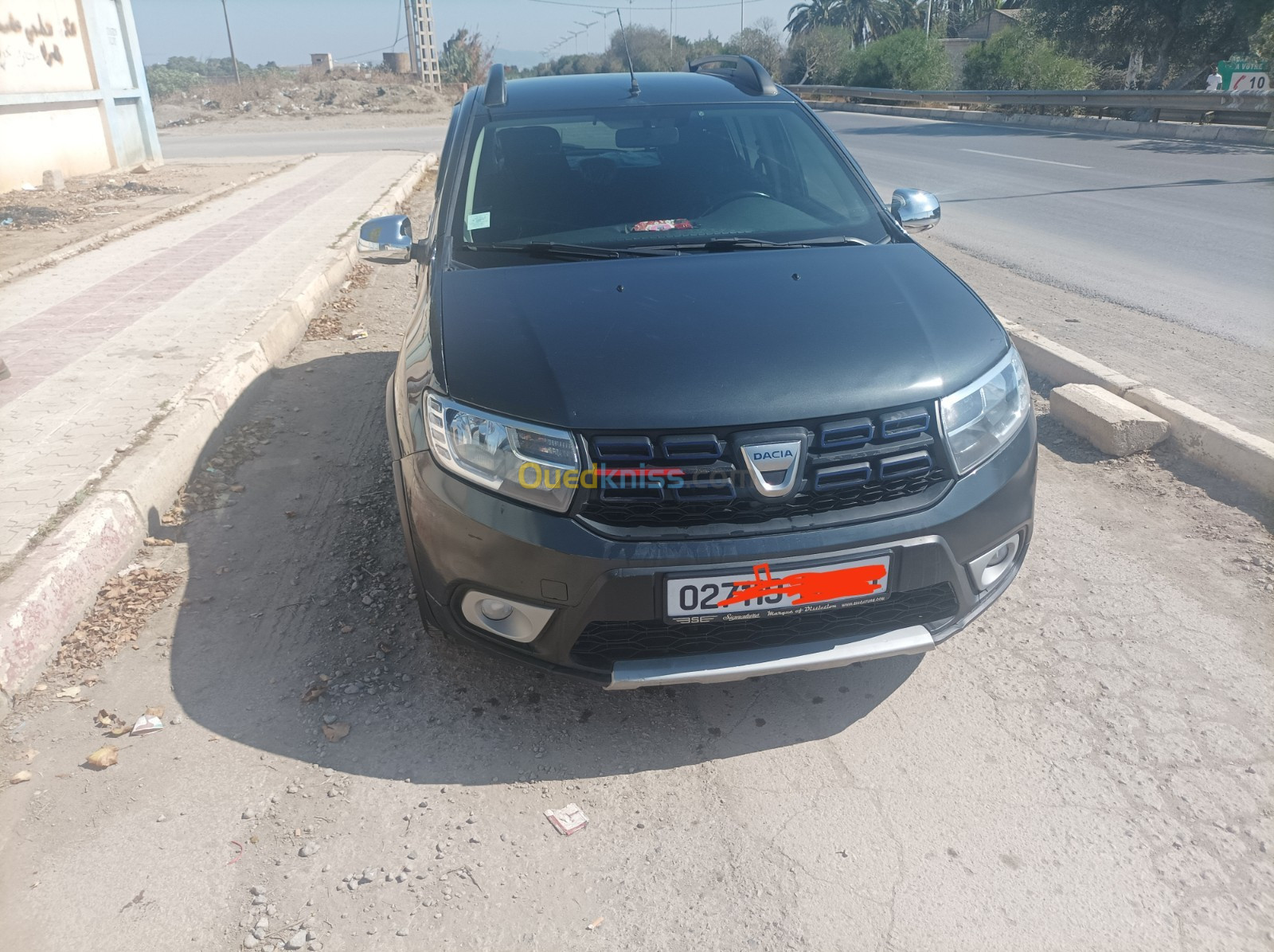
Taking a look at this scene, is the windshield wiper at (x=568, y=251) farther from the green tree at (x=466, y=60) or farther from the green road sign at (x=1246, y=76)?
the green tree at (x=466, y=60)

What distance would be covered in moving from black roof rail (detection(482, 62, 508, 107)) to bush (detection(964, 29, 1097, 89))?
3198 centimetres

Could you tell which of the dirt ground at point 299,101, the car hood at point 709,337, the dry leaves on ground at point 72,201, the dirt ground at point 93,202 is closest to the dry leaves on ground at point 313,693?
the car hood at point 709,337

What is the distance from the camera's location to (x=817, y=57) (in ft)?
159

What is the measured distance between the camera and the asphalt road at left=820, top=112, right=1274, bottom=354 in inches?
273

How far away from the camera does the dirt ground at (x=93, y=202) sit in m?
10.2

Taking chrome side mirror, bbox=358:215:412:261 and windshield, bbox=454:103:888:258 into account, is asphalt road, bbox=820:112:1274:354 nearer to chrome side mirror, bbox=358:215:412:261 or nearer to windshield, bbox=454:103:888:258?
windshield, bbox=454:103:888:258

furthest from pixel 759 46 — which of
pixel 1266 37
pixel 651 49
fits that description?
pixel 1266 37

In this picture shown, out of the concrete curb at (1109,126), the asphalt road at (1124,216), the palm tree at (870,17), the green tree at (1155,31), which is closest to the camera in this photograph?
the asphalt road at (1124,216)

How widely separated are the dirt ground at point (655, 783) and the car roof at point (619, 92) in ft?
6.49

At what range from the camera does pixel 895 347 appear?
2.55m

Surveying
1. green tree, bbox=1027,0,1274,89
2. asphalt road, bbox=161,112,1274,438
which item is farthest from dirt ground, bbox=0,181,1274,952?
green tree, bbox=1027,0,1274,89

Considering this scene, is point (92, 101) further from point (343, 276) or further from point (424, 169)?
point (343, 276)

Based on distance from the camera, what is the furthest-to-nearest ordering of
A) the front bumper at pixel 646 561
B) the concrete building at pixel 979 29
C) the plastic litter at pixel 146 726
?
the concrete building at pixel 979 29
the plastic litter at pixel 146 726
the front bumper at pixel 646 561

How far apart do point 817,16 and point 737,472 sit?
80.5 m
